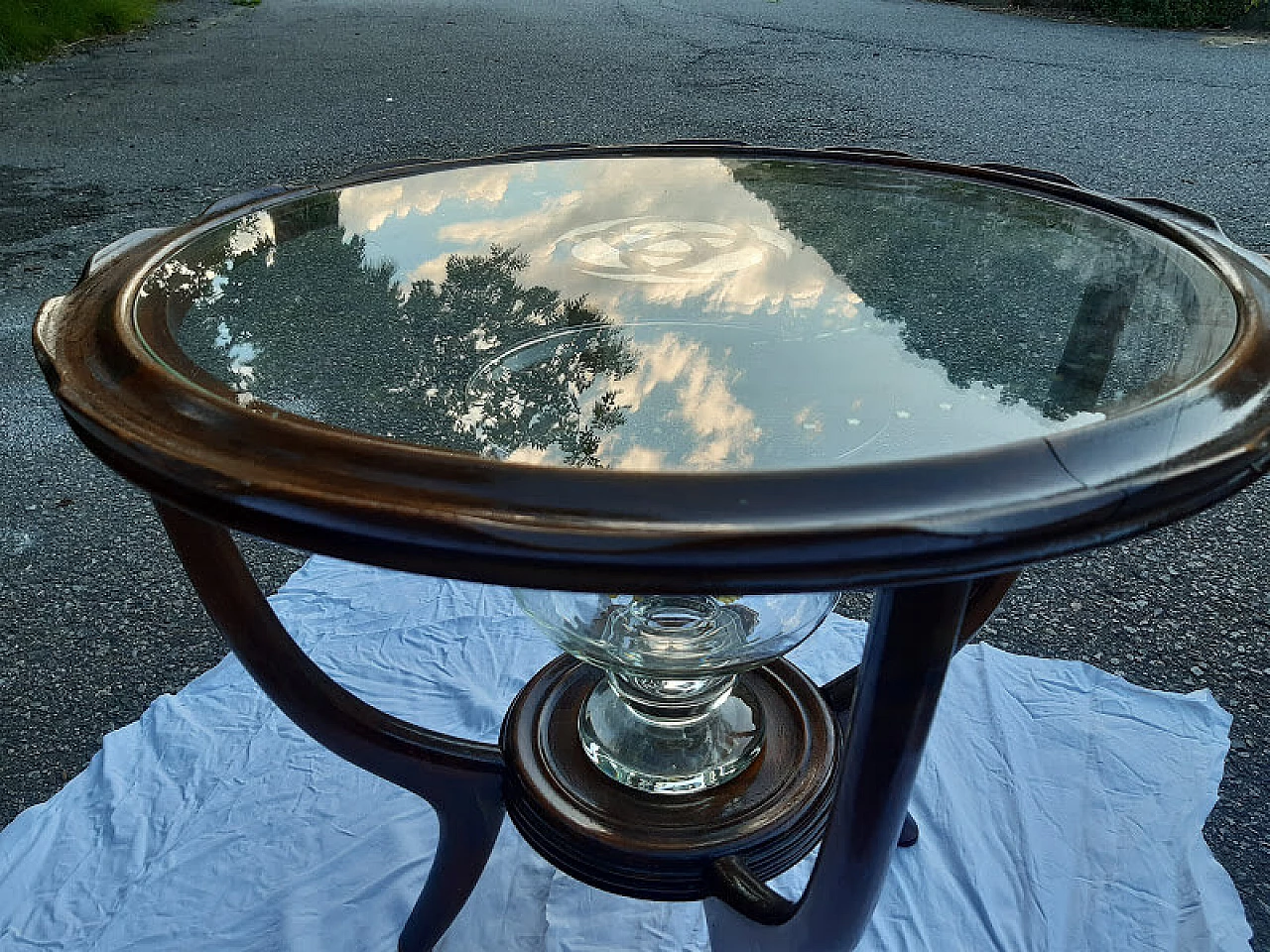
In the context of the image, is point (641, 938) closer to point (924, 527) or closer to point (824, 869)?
point (824, 869)

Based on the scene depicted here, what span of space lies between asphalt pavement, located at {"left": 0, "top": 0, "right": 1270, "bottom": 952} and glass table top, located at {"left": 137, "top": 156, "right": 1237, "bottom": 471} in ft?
2.90

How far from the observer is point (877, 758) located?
2.36 ft

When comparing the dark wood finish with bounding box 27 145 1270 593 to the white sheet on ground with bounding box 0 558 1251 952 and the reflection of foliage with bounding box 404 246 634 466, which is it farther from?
the white sheet on ground with bounding box 0 558 1251 952

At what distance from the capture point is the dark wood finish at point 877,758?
648mm

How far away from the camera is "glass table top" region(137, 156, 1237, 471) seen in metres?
0.83

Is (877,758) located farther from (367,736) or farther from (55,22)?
(55,22)

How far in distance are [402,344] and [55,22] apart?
7.81 m

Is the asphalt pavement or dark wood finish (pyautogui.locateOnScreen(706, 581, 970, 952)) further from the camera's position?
the asphalt pavement

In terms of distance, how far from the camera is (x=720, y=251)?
1.21 meters

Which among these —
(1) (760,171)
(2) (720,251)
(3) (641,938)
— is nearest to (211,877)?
(3) (641,938)

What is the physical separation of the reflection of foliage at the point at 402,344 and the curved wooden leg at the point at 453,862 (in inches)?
17.7

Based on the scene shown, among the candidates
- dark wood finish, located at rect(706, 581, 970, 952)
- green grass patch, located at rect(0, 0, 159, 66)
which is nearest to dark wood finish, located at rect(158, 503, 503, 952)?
dark wood finish, located at rect(706, 581, 970, 952)

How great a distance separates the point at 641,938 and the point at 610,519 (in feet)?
3.14

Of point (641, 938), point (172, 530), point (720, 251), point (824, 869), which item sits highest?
point (720, 251)
